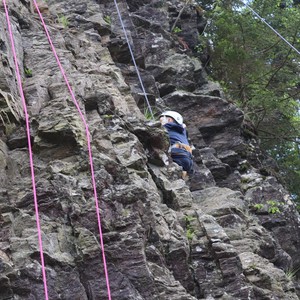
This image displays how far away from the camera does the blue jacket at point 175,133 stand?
37.3ft

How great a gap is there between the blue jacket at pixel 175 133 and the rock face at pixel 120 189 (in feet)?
2.36

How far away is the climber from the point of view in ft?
Result: 36.1

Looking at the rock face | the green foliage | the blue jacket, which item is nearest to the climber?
the blue jacket

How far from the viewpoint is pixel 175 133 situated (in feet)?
37.6

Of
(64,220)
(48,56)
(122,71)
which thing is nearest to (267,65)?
(122,71)

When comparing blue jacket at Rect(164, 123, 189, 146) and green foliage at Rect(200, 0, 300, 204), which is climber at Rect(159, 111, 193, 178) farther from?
green foliage at Rect(200, 0, 300, 204)

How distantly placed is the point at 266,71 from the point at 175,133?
6935 millimetres

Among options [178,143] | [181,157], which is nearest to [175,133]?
[178,143]

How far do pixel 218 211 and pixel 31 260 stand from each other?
4.24 m

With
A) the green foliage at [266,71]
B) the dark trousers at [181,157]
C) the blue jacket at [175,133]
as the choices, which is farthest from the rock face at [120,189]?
the green foliage at [266,71]

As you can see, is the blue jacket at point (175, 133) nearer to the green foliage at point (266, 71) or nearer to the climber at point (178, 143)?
the climber at point (178, 143)

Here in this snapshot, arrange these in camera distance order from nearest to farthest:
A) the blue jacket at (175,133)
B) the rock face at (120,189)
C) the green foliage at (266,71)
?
the rock face at (120,189) → the blue jacket at (175,133) → the green foliage at (266,71)

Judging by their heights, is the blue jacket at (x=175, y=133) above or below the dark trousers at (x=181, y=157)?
above

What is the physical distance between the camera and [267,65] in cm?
1806
